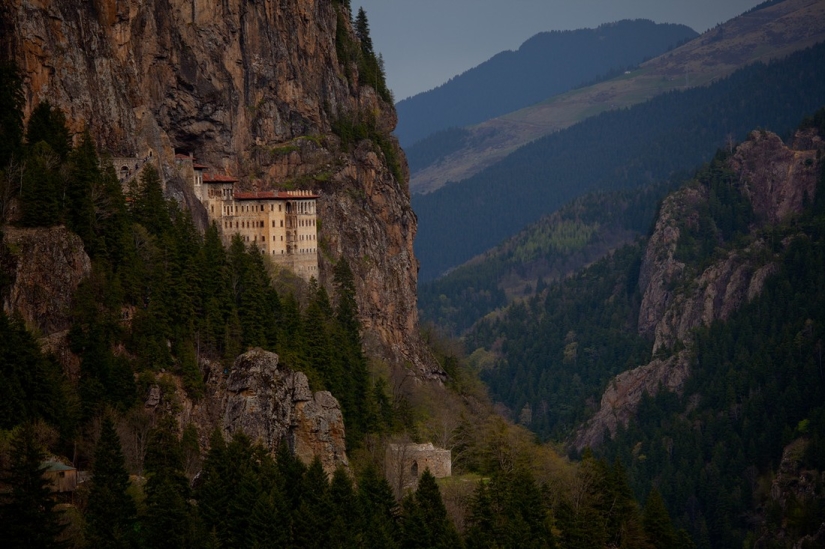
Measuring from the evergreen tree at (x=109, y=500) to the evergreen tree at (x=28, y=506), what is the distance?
2.18 meters

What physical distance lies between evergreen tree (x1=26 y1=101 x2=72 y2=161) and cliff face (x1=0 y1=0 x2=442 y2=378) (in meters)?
1.55

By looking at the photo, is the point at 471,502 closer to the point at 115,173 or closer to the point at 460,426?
the point at 460,426

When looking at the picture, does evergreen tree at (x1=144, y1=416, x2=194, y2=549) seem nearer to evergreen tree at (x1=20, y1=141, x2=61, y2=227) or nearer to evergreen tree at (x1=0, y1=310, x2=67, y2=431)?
evergreen tree at (x1=0, y1=310, x2=67, y2=431)

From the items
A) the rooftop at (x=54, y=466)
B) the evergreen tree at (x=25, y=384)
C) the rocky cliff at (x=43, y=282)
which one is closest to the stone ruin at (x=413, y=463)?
the rocky cliff at (x=43, y=282)

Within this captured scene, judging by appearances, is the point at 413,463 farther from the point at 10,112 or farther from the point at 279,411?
the point at 10,112

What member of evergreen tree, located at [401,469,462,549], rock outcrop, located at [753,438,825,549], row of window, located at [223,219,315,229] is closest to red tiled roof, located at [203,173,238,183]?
row of window, located at [223,219,315,229]

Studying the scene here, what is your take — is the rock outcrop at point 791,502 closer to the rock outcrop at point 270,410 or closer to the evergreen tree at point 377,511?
the rock outcrop at point 270,410

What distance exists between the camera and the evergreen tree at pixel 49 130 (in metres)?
100

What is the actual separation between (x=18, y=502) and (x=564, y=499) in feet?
147

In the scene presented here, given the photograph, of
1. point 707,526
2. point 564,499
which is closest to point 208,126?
point 564,499

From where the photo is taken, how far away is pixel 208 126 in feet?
422

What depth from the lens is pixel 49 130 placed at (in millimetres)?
101625

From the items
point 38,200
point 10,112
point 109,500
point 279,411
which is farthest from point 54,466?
point 10,112

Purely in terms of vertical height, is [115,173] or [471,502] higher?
[115,173]
